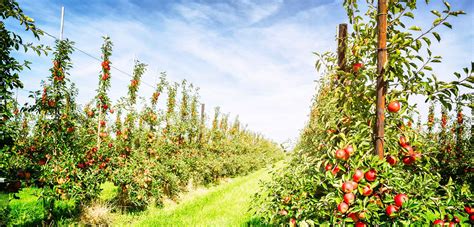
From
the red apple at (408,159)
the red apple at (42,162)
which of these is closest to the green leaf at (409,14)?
the red apple at (408,159)

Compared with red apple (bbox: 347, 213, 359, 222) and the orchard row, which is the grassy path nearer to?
the orchard row

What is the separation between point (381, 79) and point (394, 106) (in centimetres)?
21

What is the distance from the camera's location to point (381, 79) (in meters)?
1.92

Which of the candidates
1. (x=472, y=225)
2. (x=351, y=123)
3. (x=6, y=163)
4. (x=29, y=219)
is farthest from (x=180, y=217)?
(x=472, y=225)

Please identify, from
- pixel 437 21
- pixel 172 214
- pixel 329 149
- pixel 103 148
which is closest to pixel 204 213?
pixel 172 214

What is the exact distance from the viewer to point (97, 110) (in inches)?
269

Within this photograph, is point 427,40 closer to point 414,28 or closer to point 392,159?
point 414,28

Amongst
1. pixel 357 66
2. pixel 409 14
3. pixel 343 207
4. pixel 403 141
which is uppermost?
pixel 409 14

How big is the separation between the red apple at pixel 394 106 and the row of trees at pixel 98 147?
118 inches

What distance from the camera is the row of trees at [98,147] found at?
4.64 m

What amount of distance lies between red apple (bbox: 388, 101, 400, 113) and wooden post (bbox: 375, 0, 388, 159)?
4 centimetres

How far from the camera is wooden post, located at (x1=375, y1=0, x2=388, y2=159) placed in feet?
6.27

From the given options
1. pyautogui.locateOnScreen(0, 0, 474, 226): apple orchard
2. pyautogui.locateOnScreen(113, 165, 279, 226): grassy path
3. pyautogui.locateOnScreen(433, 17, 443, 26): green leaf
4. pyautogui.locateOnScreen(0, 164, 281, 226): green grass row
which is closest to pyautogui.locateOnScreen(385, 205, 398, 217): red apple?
pyautogui.locateOnScreen(0, 0, 474, 226): apple orchard

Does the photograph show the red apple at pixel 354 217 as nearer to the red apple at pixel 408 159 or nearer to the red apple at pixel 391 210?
the red apple at pixel 391 210
